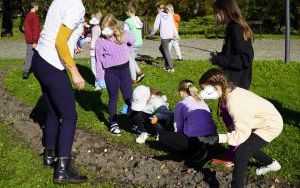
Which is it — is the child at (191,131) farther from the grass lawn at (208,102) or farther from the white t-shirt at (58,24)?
the white t-shirt at (58,24)

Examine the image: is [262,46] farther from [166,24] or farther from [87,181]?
[87,181]

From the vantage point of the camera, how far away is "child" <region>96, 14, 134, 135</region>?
7.70 meters

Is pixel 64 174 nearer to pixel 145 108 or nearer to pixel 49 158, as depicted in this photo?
pixel 49 158

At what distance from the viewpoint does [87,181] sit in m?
5.94

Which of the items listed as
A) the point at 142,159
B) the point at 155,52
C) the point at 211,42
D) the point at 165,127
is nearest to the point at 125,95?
the point at 165,127

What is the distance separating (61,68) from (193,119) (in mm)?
1682

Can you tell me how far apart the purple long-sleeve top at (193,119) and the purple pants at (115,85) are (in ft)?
4.57

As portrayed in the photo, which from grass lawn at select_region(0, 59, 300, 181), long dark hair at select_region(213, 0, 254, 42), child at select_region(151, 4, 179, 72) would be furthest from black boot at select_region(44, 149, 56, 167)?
child at select_region(151, 4, 179, 72)

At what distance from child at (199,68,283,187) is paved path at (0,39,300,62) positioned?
11.4 metres

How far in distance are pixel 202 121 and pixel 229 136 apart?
127cm

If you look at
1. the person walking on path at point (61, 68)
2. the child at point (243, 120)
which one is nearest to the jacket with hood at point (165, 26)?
the person walking on path at point (61, 68)

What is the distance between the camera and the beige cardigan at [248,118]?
4.90m

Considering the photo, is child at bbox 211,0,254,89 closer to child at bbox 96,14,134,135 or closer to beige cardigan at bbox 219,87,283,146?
beige cardigan at bbox 219,87,283,146

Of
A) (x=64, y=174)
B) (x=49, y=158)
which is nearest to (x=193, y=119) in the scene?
(x=64, y=174)
